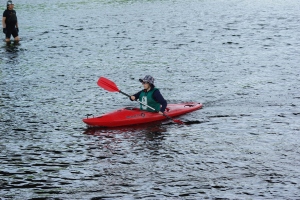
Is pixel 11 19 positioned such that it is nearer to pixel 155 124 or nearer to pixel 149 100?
pixel 149 100

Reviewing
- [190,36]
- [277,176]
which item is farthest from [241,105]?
[190,36]

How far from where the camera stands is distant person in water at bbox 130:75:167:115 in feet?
52.6

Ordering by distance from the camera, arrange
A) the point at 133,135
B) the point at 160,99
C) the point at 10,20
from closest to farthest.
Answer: the point at 133,135
the point at 160,99
the point at 10,20

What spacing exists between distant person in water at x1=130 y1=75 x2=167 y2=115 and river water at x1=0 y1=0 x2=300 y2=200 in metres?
0.51

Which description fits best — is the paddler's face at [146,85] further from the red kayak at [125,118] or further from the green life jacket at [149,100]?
the red kayak at [125,118]

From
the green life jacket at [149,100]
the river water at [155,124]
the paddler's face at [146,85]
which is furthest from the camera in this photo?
the green life jacket at [149,100]

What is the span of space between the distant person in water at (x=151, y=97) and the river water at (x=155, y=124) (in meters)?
0.51

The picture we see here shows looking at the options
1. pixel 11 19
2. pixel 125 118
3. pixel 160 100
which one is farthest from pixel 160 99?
pixel 11 19

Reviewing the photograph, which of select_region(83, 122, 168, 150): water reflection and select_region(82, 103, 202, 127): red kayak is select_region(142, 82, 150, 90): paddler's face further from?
select_region(83, 122, 168, 150): water reflection

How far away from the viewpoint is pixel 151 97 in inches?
640

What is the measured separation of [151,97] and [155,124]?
77 cm

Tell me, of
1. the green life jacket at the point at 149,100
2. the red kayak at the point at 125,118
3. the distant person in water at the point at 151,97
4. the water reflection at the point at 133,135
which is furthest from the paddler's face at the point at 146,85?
the water reflection at the point at 133,135

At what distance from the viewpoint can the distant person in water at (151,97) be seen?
16047 millimetres

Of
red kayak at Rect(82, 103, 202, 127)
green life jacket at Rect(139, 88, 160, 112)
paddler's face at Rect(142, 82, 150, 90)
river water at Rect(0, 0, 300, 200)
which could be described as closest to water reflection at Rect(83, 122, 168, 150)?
river water at Rect(0, 0, 300, 200)
